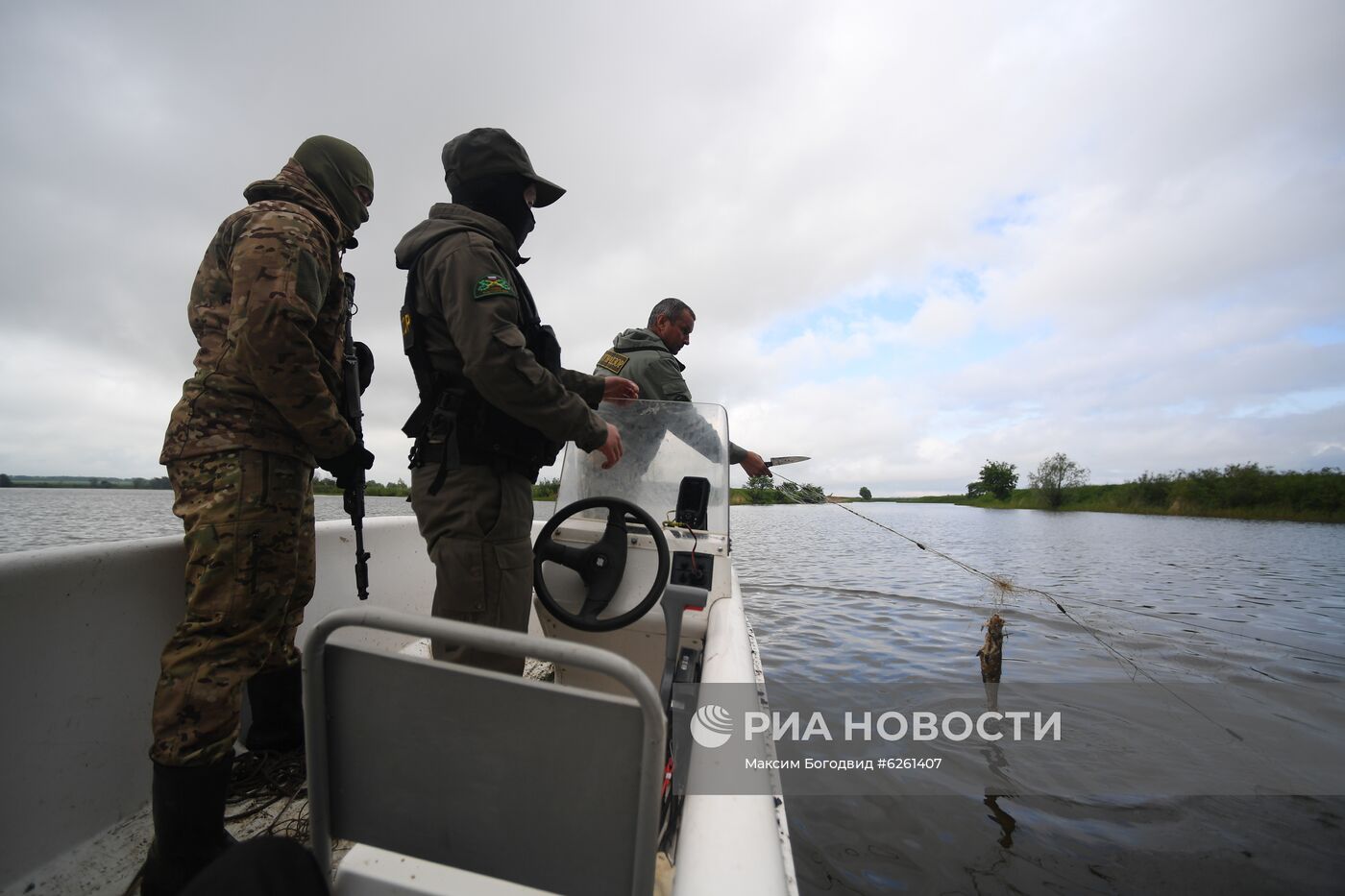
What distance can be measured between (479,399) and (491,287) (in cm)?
38

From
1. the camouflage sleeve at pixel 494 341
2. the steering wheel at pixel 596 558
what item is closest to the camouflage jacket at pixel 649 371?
the steering wheel at pixel 596 558

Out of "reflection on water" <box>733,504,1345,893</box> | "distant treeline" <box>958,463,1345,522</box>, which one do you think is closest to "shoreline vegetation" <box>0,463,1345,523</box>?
"distant treeline" <box>958,463,1345,522</box>

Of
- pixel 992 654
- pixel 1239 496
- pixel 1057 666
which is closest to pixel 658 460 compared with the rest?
pixel 992 654

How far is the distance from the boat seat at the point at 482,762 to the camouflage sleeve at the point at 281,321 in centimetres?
103

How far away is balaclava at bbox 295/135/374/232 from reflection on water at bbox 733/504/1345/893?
3.37 meters

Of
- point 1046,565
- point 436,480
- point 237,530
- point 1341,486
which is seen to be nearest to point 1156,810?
point 436,480

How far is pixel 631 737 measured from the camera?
32.5 inches

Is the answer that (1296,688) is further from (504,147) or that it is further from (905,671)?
(504,147)

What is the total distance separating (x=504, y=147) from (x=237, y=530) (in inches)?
60.7

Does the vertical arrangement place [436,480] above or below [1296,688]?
above

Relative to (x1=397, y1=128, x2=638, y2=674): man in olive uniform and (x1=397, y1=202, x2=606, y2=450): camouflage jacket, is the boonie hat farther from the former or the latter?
(x1=397, y1=202, x2=606, y2=450): camouflage jacket

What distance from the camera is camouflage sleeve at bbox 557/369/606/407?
8.21 ft

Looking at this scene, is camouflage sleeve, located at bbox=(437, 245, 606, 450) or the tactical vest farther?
the tactical vest

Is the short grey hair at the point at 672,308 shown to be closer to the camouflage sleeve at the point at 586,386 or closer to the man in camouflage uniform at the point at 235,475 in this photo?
the camouflage sleeve at the point at 586,386
